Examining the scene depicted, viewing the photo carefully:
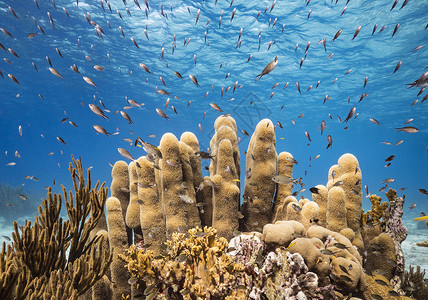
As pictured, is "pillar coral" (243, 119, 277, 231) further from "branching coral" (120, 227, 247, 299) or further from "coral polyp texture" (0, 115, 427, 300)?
"branching coral" (120, 227, 247, 299)

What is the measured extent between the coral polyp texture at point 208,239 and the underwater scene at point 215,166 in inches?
1.0

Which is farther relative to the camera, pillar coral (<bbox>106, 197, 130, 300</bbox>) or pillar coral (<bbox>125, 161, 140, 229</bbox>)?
pillar coral (<bbox>125, 161, 140, 229</bbox>)

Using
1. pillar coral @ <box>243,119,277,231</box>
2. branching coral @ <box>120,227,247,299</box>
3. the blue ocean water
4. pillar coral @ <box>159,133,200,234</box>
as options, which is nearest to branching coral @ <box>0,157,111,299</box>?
branching coral @ <box>120,227,247,299</box>

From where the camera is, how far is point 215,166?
5434 mm

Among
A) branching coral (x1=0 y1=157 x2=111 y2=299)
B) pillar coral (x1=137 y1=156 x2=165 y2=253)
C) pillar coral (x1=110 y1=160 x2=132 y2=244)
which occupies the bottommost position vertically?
branching coral (x1=0 y1=157 x2=111 y2=299)

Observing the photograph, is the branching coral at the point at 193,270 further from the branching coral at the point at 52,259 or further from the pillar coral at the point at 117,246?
the branching coral at the point at 52,259

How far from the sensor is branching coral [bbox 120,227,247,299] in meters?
3.12

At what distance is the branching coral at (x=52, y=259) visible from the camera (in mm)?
2014

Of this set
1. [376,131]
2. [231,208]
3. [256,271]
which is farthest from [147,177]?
[376,131]

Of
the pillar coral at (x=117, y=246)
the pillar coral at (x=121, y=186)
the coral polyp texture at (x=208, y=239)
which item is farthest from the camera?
the pillar coral at (x=121, y=186)

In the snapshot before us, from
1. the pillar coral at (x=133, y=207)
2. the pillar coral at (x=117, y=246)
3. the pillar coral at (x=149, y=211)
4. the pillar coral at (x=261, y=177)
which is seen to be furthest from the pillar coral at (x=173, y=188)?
the pillar coral at (x=261, y=177)

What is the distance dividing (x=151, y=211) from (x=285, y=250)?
2.70 metres

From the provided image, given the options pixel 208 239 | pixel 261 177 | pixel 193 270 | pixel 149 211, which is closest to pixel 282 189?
pixel 261 177

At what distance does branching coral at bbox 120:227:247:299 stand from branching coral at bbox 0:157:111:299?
1.13 meters
